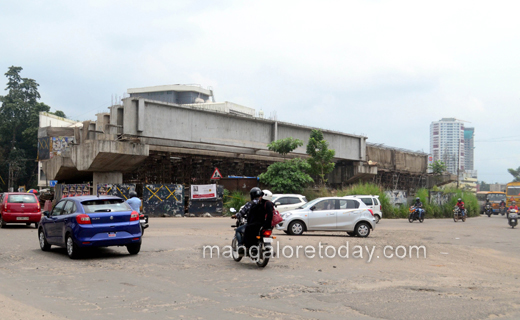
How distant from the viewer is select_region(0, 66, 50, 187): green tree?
7444cm

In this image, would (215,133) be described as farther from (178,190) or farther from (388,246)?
(388,246)

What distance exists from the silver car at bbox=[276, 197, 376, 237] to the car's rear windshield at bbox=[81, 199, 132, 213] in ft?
26.3

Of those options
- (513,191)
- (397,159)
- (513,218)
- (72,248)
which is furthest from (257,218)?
(397,159)

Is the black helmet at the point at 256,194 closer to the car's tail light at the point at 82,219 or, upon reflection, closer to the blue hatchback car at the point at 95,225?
the blue hatchback car at the point at 95,225

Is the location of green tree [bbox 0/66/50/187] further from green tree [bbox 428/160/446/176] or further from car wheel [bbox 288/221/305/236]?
car wheel [bbox 288/221/305/236]

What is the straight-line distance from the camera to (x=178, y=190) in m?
32.8

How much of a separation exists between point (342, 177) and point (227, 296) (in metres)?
43.2

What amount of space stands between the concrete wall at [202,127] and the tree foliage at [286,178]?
367cm

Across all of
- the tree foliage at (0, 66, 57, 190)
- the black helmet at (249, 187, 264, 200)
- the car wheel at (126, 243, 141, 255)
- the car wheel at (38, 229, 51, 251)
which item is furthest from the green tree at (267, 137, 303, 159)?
Result: the tree foliage at (0, 66, 57, 190)

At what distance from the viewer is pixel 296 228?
62.6 feet

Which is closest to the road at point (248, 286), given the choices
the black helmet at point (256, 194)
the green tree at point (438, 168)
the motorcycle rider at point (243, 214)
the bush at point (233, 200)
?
the motorcycle rider at point (243, 214)

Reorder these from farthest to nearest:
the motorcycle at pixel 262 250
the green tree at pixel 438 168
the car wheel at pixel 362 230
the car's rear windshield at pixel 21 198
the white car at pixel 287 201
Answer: the green tree at pixel 438 168, the white car at pixel 287 201, the car's rear windshield at pixel 21 198, the car wheel at pixel 362 230, the motorcycle at pixel 262 250

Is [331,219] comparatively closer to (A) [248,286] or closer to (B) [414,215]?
(A) [248,286]

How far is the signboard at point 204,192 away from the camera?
33.8 metres
